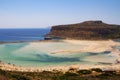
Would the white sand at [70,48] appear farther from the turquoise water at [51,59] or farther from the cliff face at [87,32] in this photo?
the cliff face at [87,32]

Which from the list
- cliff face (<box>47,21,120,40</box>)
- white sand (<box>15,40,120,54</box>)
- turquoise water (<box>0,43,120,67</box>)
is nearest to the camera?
turquoise water (<box>0,43,120,67</box>)

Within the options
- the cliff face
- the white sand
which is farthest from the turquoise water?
the cliff face

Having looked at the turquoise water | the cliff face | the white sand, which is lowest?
the turquoise water

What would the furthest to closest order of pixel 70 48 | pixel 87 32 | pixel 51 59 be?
pixel 87 32, pixel 70 48, pixel 51 59

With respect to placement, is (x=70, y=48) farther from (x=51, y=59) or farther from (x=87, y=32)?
(x=87, y=32)

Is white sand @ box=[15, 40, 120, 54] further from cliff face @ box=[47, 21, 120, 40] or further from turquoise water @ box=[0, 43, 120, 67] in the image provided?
cliff face @ box=[47, 21, 120, 40]

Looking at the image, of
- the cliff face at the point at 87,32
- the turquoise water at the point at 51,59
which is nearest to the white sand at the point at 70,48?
the turquoise water at the point at 51,59

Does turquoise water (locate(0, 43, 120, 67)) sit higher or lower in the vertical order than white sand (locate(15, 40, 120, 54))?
lower

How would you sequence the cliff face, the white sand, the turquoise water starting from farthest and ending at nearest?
the cliff face
the white sand
the turquoise water

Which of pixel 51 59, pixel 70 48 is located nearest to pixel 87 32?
pixel 70 48

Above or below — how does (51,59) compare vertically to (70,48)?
below

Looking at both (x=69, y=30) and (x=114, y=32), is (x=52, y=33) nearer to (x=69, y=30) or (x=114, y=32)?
(x=69, y=30)

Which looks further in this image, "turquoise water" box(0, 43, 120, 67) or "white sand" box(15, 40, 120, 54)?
"white sand" box(15, 40, 120, 54)
